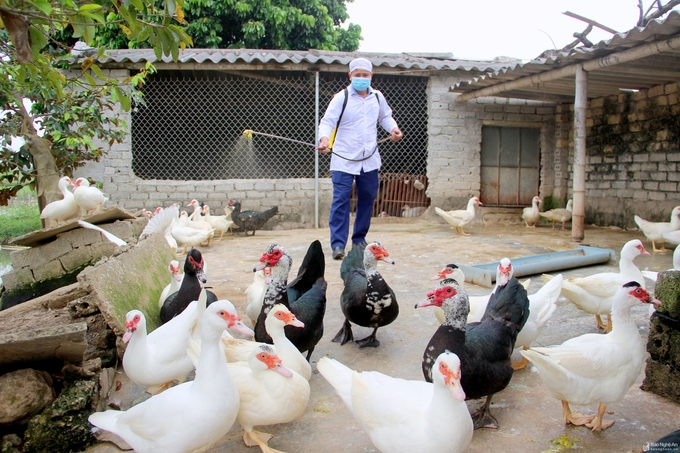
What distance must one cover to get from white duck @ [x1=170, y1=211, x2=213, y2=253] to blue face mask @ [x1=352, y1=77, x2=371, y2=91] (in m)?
2.99

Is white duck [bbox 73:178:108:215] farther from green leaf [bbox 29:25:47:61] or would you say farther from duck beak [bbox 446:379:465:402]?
duck beak [bbox 446:379:465:402]

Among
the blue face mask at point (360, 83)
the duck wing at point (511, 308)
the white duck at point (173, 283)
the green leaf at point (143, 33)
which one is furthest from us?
the blue face mask at point (360, 83)

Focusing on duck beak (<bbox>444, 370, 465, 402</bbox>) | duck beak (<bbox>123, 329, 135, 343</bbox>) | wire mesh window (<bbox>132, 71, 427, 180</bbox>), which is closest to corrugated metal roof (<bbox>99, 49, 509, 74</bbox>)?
wire mesh window (<bbox>132, 71, 427, 180</bbox>)

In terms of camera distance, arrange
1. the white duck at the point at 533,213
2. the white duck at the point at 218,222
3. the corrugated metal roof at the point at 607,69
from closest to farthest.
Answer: the corrugated metal roof at the point at 607,69 < the white duck at the point at 218,222 < the white duck at the point at 533,213

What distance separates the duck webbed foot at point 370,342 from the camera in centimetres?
349

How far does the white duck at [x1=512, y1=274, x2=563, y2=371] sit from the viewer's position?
3.10 m

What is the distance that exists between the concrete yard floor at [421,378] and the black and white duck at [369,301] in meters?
0.12

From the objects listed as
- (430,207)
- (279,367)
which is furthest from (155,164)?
(279,367)

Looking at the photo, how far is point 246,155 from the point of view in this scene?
1149 centimetres

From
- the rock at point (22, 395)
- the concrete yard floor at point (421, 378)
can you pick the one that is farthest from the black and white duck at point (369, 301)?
the rock at point (22, 395)

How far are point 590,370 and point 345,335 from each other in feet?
5.52

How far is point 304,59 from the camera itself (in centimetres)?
898

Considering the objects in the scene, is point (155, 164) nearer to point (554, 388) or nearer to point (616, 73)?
point (616, 73)

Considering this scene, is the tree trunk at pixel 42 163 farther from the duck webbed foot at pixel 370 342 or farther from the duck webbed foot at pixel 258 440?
the duck webbed foot at pixel 258 440
